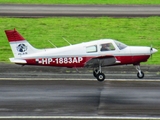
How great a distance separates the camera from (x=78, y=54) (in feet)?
87.1

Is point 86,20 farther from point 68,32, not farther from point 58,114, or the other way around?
point 58,114

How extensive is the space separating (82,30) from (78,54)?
49.8 feet

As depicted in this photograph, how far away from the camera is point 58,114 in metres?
21.9

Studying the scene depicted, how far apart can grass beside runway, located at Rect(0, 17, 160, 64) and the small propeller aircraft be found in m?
9.44

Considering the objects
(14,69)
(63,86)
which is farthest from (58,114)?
(14,69)

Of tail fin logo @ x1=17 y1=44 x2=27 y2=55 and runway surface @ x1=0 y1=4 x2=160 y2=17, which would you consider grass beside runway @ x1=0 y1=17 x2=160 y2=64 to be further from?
tail fin logo @ x1=17 y1=44 x2=27 y2=55

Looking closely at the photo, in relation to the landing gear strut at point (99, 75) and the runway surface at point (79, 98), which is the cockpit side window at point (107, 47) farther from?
the runway surface at point (79, 98)

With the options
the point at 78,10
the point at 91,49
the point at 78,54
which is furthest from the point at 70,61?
the point at 78,10

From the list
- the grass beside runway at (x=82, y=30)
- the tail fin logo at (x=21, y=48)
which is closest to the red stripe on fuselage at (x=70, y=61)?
the tail fin logo at (x=21, y=48)

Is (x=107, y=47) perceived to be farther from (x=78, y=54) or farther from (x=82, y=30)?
(x=82, y=30)

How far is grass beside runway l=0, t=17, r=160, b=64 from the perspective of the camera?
127ft

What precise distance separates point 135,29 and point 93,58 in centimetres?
1553

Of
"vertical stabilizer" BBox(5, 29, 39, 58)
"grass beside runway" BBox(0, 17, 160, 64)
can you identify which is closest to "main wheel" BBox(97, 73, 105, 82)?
"vertical stabilizer" BBox(5, 29, 39, 58)

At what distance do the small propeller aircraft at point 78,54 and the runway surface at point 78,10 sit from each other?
2002 cm
